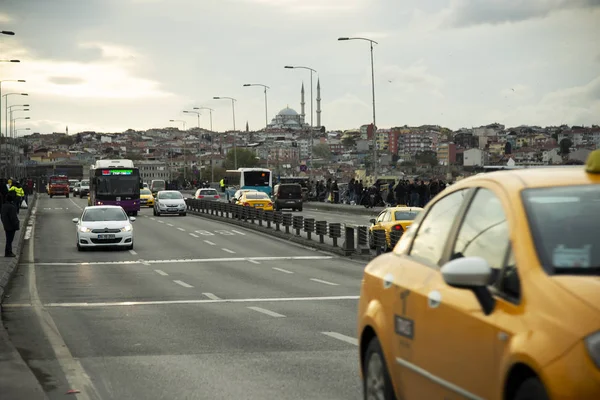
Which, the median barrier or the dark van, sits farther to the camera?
the dark van

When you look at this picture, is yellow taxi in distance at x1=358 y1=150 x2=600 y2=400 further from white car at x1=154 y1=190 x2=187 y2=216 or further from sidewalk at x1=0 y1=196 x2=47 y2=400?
white car at x1=154 y1=190 x2=187 y2=216

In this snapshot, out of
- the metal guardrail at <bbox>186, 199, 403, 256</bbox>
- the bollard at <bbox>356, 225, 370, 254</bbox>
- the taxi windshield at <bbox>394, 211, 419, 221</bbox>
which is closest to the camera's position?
the metal guardrail at <bbox>186, 199, 403, 256</bbox>

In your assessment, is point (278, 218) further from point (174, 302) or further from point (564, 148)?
point (564, 148)

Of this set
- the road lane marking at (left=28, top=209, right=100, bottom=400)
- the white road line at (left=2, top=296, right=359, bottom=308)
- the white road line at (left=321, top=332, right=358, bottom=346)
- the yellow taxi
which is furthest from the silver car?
the white road line at (left=321, top=332, right=358, bottom=346)

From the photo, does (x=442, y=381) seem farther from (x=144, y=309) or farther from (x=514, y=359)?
(x=144, y=309)

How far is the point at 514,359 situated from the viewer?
4535 millimetres

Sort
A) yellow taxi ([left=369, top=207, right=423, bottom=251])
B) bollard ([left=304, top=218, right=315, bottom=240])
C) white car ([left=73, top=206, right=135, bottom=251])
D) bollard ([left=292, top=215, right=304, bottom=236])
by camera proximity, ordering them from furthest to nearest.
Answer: bollard ([left=292, top=215, right=304, bottom=236]), bollard ([left=304, top=218, right=315, bottom=240]), white car ([left=73, top=206, right=135, bottom=251]), yellow taxi ([left=369, top=207, right=423, bottom=251])

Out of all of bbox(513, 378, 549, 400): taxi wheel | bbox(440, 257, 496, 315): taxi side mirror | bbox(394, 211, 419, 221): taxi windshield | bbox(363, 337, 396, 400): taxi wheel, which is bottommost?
bbox(394, 211, 419, 221): taxi windshield

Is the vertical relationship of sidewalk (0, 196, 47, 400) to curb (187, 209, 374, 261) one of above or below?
above

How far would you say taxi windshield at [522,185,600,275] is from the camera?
190 inches

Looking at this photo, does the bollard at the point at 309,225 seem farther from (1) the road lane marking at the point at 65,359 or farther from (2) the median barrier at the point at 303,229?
(1) the road lane marking at the point at 65,359

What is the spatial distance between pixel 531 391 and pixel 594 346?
14.2 inches

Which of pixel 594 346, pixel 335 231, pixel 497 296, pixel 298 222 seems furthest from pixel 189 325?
pixel 298 222

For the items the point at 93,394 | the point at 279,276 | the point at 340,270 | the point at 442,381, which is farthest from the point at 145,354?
the point at 340,270
